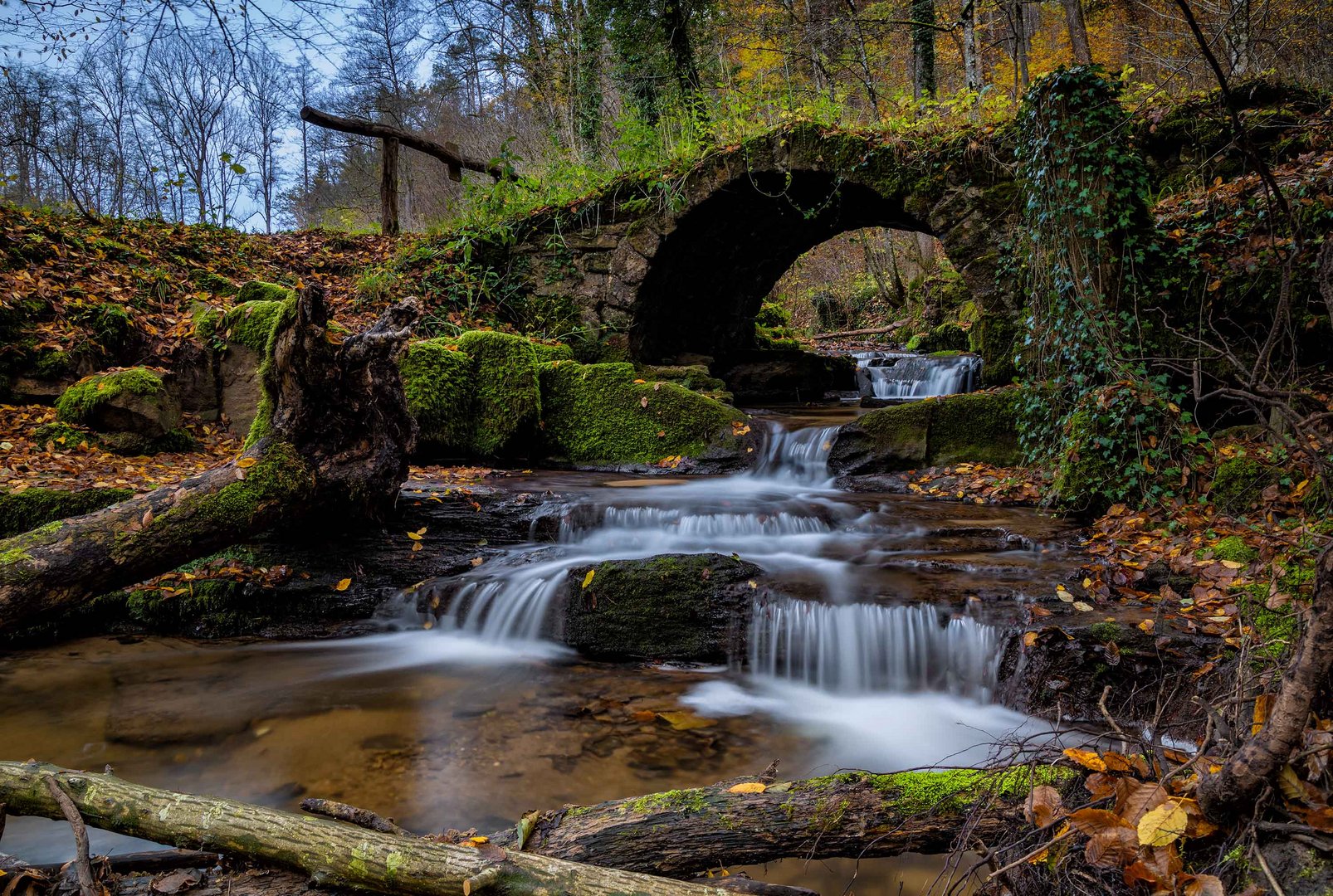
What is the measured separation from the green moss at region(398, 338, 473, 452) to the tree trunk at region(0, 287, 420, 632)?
223cm

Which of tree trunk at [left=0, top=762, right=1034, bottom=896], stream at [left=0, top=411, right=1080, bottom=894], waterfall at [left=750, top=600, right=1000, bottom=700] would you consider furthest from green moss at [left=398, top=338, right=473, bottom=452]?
tree trunk at [left=0, top=762, right=1034, bottom=896]

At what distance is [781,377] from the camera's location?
12.1 m

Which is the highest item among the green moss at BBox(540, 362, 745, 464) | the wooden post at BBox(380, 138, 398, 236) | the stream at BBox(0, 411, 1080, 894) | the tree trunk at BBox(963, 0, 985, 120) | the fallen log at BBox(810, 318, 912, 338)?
the tree trunk at BBox(963, 0, 985, 120)

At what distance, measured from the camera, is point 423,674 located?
13.4 ft

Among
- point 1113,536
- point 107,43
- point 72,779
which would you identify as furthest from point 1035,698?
point 107,43

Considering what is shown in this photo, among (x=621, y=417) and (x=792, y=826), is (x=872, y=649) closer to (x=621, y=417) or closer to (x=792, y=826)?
(x=792, y=826)

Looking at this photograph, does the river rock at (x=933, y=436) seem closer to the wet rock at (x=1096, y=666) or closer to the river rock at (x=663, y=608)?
the river rock at (x=663, y=608)

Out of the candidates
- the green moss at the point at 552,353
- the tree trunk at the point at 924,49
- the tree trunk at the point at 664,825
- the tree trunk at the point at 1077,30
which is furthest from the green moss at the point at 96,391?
the tree trunk at the point at 1077,30

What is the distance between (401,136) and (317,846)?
11213 mm

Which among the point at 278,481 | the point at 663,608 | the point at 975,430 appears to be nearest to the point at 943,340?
the point at 975,430

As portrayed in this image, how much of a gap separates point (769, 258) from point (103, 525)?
10.2m

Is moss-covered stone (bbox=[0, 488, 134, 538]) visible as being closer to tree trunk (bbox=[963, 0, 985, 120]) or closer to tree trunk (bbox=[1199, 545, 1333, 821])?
tree trunk (bbox=[1199, 545, 1333, 821])

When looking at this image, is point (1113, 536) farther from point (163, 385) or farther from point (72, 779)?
point (163, 385)

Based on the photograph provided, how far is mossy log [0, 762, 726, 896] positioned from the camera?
151 cm
